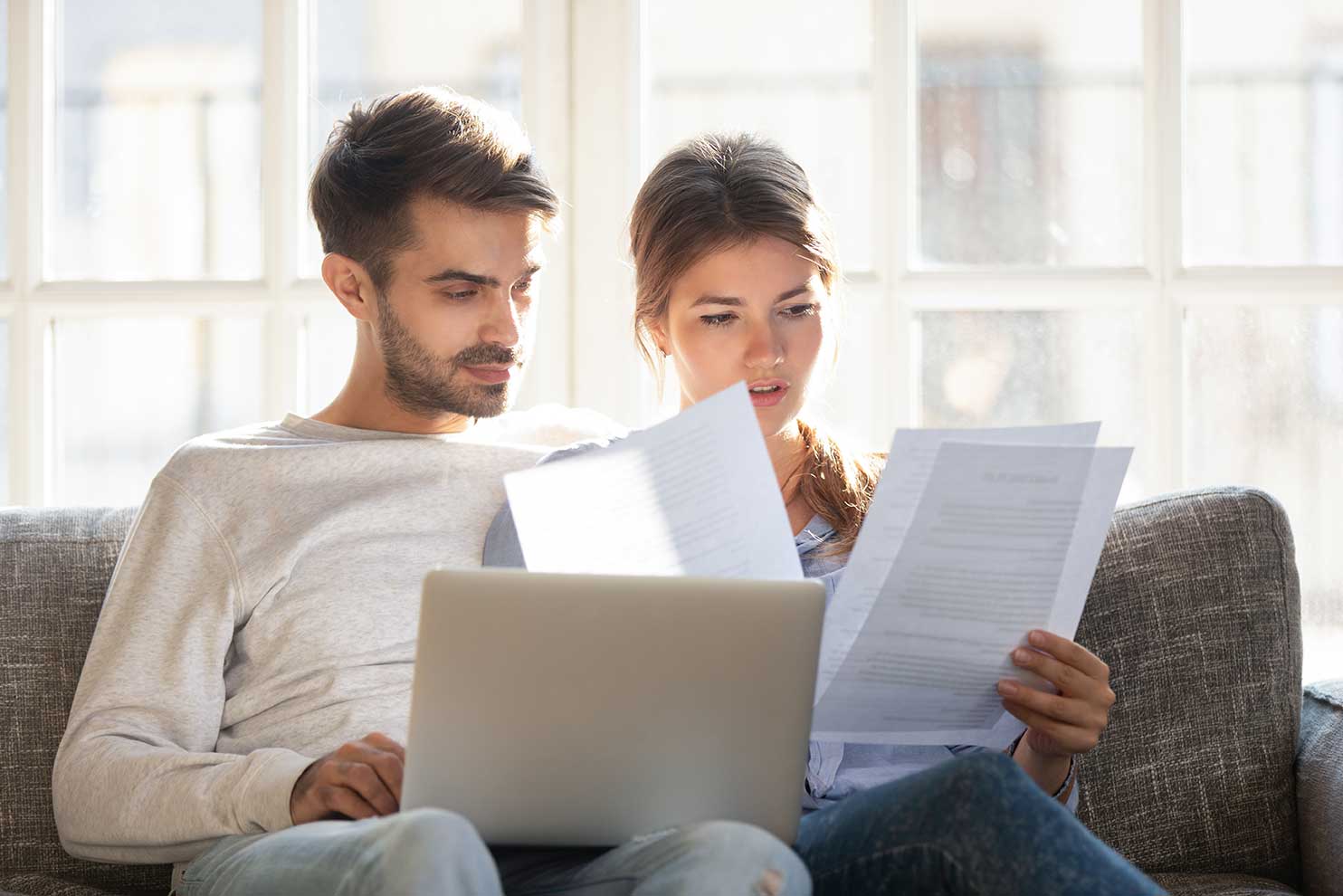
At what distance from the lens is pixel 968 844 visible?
103 cm

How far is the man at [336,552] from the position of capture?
130 centimetres

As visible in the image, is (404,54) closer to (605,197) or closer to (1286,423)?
(605,197)

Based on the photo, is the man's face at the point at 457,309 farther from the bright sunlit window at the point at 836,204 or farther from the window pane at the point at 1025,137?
the window pane at the point at 1025,137

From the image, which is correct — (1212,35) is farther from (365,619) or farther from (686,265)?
(365,619)

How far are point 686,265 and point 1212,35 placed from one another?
41.7 inches

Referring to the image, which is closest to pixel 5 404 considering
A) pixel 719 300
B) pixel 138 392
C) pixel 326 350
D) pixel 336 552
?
pixel 138 392

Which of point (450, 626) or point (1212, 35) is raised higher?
point (1212, 35)

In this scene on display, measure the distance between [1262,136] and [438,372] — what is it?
1.37m

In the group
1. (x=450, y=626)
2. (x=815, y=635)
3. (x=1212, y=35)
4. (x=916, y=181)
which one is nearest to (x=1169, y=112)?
(x=1212, y=35)

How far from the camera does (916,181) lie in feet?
7.22

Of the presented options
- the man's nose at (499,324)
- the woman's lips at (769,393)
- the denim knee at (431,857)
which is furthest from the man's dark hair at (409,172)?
the denim knee at (431,857)

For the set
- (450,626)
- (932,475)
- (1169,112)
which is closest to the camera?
(450,626)

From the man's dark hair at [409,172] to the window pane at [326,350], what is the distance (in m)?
0.52

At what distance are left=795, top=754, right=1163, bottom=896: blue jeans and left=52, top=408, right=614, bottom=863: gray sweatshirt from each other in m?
0.55
